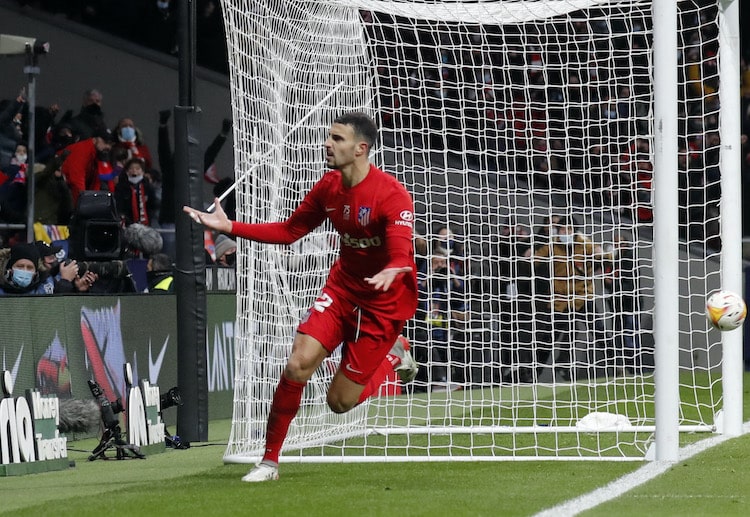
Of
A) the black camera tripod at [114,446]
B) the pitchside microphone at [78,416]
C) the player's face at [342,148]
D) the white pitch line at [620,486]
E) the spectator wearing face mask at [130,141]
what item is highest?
the spectator wearing face mask at [130,141]

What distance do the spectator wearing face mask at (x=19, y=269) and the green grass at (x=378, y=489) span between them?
2.27 metres

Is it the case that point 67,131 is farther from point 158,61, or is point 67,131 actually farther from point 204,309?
point 204,309

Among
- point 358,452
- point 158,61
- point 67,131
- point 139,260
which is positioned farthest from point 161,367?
point 158,61

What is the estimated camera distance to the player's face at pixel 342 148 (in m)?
7.51

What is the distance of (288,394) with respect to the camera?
24.6 ft

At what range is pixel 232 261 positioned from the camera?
1502 cm

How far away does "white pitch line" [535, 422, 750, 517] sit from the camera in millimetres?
6066

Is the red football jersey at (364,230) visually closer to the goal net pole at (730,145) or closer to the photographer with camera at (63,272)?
the goal net pole at (730,145)

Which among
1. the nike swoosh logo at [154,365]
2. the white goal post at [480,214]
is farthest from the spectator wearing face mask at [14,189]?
the white goal post at [480,214]

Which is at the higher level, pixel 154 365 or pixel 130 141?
pixel 130 141

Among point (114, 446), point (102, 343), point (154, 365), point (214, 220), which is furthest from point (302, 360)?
point (154, 365)

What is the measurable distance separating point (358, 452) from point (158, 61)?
34.8 ft

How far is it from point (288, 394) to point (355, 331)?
553mm

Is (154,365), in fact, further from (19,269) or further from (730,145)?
(730,145)
